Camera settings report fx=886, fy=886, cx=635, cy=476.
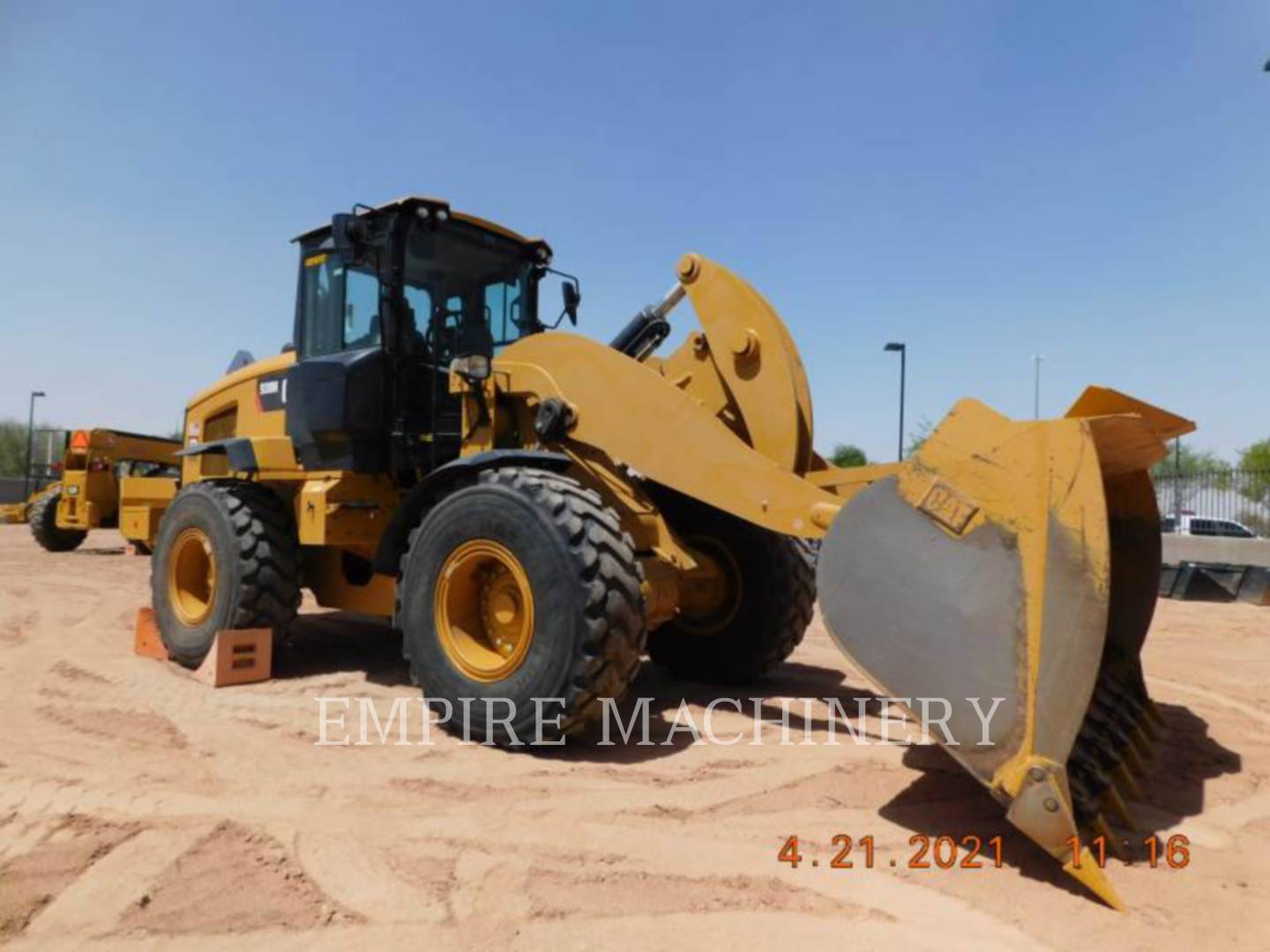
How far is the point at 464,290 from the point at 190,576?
112 inches

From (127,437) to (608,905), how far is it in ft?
50.9

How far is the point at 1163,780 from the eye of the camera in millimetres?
3836

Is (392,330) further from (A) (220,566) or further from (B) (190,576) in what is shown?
(B) (190,576)


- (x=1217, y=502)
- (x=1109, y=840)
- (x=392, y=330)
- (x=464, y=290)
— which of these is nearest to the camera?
(x=1109, y=840)

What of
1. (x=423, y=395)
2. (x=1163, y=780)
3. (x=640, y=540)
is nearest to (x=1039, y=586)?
(x=1163, y=780)

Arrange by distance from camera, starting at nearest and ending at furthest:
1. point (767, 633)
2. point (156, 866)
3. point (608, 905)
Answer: point (608, 905) → point (156, 866) → point (767, 633)

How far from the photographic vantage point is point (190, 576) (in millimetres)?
6367

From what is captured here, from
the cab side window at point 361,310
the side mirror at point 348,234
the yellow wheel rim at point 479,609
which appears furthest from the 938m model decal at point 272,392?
the yellow wheel rim at point 479,609

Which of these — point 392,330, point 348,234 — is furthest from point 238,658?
point 348,234

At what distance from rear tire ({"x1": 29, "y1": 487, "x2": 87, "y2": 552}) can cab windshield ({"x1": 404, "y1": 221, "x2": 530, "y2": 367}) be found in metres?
13.6

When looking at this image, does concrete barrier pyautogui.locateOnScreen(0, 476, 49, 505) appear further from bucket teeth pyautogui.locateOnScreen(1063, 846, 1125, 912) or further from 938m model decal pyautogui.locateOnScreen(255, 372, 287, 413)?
bucket teeth pyautogui.locateOnScreen(1063, 846, 1125, 912)

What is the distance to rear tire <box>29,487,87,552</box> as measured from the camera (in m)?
16.3

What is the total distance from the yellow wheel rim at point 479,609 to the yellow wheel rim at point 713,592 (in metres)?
1.44

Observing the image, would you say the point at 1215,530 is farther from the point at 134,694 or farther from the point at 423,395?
the point at 134,694
